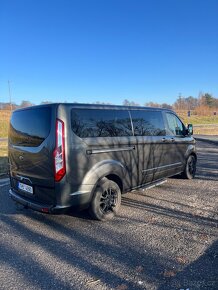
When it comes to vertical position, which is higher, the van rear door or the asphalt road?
the van rear door

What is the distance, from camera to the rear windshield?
13.4ft

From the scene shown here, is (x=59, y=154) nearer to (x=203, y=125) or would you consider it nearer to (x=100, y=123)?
(x=100, y=123)

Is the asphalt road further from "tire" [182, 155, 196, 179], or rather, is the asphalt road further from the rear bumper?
"tire" [182, 155, 196, 179]

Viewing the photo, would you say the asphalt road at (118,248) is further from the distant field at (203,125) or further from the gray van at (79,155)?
the distant field at (203,125)

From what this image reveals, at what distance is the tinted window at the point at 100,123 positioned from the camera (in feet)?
13.9

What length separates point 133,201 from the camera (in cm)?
566

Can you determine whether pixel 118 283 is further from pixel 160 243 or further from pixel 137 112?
pixel 137 112

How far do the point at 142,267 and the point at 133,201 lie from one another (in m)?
2.52

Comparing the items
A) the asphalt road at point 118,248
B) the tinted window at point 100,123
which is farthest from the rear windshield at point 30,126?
the asphalt road at point 118,248

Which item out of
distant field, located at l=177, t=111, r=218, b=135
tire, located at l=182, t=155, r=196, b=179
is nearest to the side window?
tire, located at l=182, t=155, r=196, b=179

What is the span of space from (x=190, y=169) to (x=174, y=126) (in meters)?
1.53

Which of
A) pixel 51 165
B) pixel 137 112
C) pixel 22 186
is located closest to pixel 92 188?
pixel 51 165

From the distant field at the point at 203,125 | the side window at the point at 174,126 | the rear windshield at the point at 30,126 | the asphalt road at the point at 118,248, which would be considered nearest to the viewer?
the asphalt road at the point at 118,248

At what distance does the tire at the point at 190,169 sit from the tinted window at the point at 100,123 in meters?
2.95
